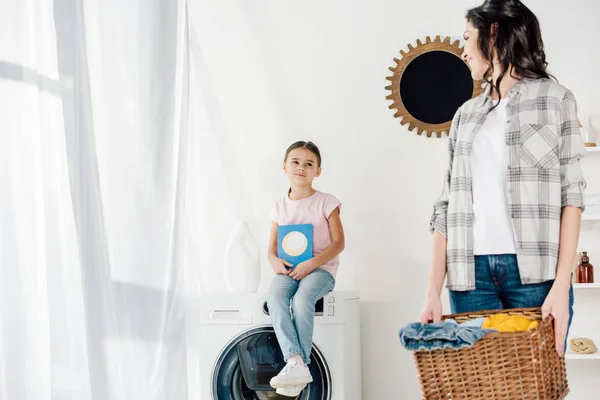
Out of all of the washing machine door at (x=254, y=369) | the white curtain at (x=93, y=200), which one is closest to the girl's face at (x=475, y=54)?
the white curtain at (x=93, y=200)

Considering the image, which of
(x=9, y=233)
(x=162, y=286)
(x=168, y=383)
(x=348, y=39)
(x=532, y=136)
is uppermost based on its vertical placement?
(x=348, y=39)

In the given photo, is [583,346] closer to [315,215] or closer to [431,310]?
[315,215]

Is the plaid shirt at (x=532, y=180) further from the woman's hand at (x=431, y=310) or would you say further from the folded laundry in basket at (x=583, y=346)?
the folded laundry in basket at (x=583, y=346)

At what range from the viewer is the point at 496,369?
4.52 feet

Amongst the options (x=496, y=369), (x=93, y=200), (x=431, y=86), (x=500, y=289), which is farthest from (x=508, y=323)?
(x=431, y=86)

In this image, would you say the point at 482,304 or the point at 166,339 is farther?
the point at 166,339

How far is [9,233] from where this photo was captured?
73.7 inches

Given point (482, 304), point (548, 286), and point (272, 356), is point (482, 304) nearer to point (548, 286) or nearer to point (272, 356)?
point (548, 286)

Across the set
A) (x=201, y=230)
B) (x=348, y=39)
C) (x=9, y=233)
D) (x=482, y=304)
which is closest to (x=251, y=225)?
(x=201, y=230)

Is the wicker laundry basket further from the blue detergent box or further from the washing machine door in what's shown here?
the blue detergent box

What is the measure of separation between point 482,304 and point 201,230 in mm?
2058

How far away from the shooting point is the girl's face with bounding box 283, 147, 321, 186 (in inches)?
119

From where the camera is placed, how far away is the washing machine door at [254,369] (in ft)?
9.05

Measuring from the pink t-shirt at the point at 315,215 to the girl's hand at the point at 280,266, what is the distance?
136mm
